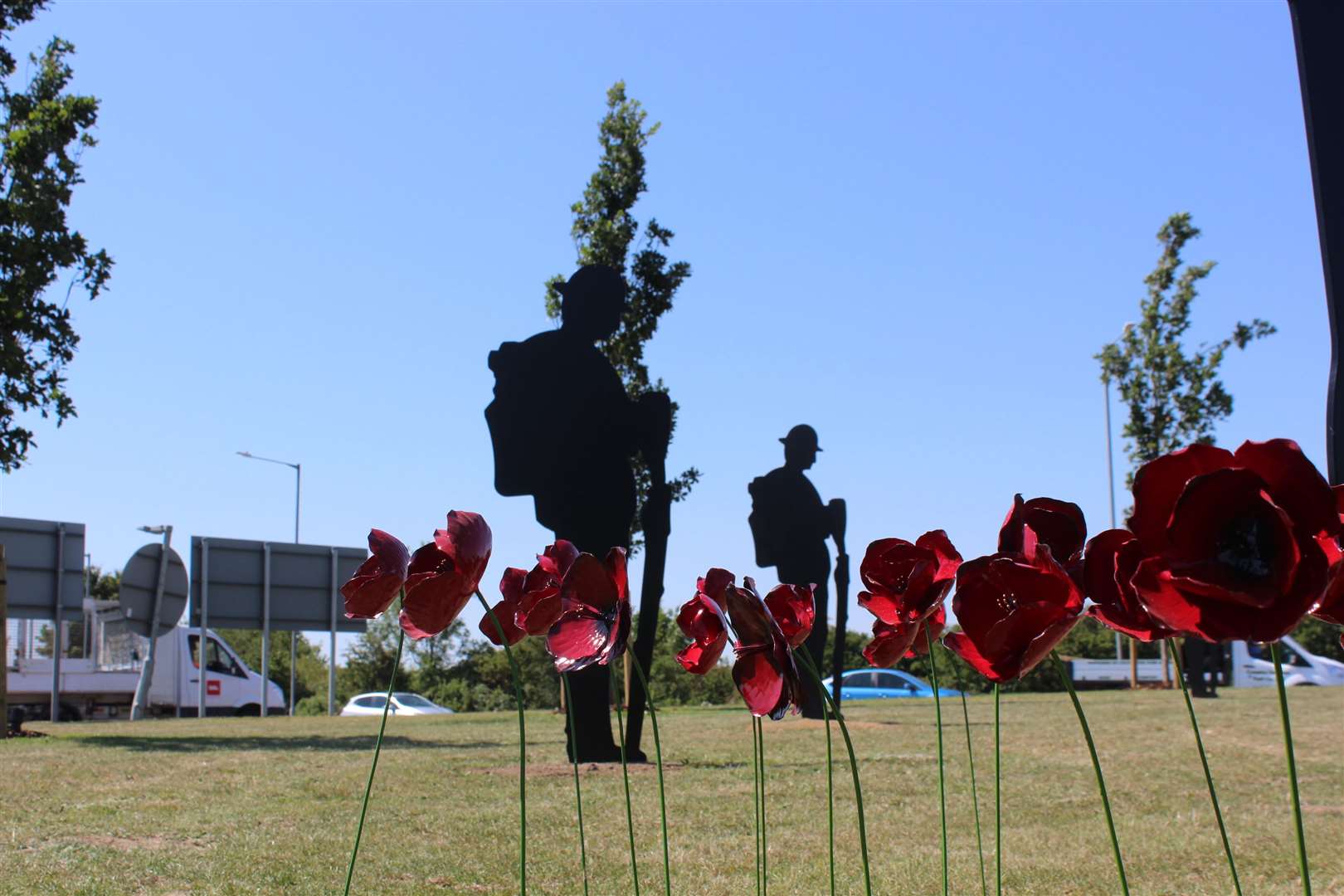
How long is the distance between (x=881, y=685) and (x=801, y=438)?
21.0 meters

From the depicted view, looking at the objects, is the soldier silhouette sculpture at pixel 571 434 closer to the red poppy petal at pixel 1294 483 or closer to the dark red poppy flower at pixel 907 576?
the dark red poppy flower at pixel 907 576

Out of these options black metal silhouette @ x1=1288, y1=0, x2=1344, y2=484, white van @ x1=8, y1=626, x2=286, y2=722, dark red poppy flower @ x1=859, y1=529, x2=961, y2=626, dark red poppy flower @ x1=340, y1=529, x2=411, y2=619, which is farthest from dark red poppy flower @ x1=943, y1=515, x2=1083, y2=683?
white van @ x1=8, y1=626, x2=286, y2=722

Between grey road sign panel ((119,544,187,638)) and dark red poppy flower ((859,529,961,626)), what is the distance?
18342 mm

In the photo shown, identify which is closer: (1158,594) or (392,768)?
(1158,594)

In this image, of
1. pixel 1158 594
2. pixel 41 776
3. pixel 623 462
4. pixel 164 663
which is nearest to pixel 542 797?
pixel 623 462

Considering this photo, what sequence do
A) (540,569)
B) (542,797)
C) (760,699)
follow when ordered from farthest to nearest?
(542,797), (540,569), (760,699)

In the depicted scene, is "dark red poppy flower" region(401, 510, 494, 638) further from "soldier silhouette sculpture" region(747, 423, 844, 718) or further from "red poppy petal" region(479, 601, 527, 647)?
"soldier silhouette sculpture" region(747, 423, 844, 718)

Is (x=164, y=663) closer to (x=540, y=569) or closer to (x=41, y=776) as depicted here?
(x=41, y=776)

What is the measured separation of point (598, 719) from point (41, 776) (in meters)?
3.41

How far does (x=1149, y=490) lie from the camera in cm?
133

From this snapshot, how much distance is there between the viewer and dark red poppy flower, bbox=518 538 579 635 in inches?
91.1

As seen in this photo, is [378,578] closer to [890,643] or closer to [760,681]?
[760,681]

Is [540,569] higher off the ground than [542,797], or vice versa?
[540,569]

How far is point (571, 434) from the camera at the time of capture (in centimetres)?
822
